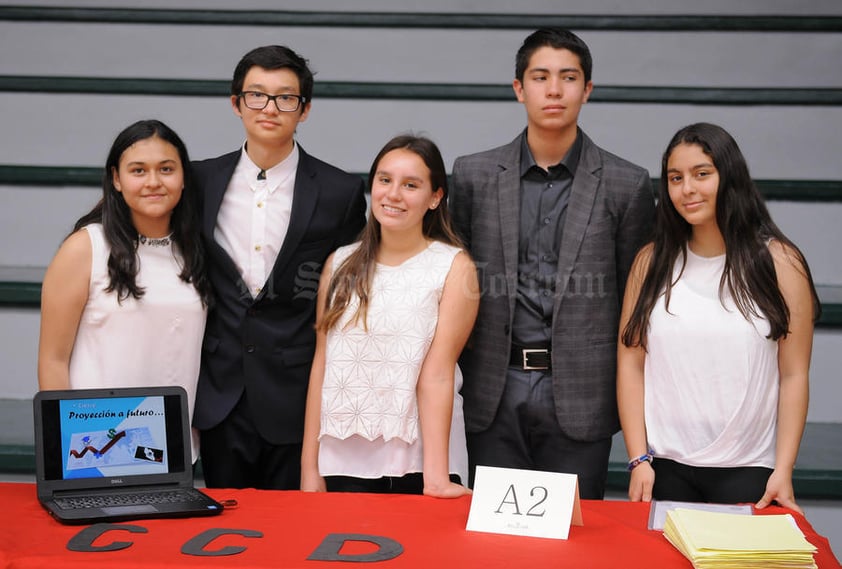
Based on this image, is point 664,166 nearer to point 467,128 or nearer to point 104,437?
point 104,437

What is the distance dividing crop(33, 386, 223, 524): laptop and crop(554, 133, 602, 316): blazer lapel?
0.84 meters

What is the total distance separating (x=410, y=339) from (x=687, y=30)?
7.16 ft

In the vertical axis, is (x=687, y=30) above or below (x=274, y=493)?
above

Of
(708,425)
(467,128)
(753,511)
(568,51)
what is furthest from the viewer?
(467,128)

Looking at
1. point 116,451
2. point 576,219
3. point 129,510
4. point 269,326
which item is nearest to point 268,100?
point 269,326

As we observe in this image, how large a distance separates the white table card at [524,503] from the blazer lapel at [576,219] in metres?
0.63

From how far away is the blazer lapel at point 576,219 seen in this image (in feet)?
6.81

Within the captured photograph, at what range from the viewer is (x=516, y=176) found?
2.14 metres

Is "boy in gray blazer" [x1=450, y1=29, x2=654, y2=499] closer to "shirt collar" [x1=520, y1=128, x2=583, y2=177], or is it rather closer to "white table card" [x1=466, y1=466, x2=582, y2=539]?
"shirt collar" [x1=520, y1=128, x2=583, y2=177]

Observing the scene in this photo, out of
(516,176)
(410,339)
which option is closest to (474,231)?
(516,176)

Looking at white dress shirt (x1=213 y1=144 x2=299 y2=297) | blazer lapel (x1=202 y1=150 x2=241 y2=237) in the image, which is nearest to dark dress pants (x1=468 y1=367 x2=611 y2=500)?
white dress shirt (x1=213 y1=144 x2=299 y2=297)

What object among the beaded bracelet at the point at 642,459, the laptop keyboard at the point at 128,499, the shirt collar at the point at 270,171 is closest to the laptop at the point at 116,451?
the laptop keyboard at the point at 128,499

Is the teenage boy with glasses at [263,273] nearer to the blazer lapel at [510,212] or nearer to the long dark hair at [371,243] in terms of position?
the long dark hair at [371,243]

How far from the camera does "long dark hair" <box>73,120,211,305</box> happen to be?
1.96 metres
